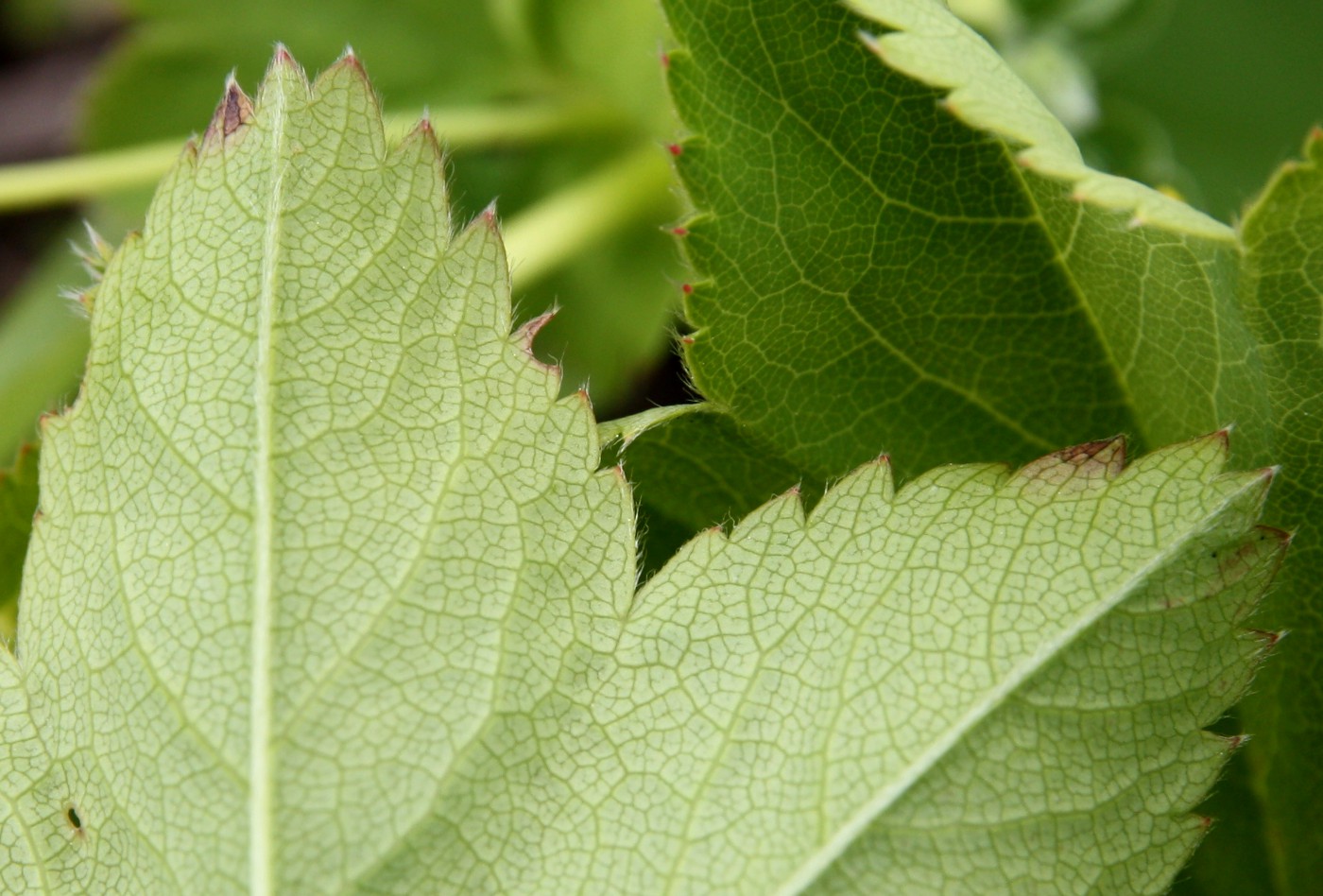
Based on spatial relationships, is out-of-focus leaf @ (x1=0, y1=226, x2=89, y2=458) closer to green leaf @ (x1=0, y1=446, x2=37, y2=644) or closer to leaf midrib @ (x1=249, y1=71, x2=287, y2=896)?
green leaf @ (x1=0, y1=446, x2=37, y2=644)

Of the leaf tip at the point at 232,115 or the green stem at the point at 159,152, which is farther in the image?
the green stem at the point at 159,152

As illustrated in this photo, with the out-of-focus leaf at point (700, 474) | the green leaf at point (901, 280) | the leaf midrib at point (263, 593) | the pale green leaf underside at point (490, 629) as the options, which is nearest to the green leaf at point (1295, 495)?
the green leaf at point (901, 280)

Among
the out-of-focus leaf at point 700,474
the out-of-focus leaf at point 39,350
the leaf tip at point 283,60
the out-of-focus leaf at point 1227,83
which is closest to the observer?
the leaf tip at point 283,60

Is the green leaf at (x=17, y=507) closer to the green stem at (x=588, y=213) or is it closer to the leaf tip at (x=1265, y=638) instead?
the green stem at (x=588, y=213)

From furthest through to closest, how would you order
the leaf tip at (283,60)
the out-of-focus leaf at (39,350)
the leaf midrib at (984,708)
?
the out-of-focus leaf at (39,350) → the leaf tip at (283,60) → the leaf midrib at (984,708)

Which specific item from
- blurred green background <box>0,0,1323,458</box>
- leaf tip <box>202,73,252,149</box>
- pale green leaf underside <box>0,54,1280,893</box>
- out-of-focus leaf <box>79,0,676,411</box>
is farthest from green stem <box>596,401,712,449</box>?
out-of-focus leaf <box>79,0,676,411</box>

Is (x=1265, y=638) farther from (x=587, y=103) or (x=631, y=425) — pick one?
(x=587, y=103)

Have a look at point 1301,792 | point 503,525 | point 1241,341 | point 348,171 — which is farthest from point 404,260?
point 1301,792

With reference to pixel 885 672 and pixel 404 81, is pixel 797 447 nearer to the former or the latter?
pixel 885 672
